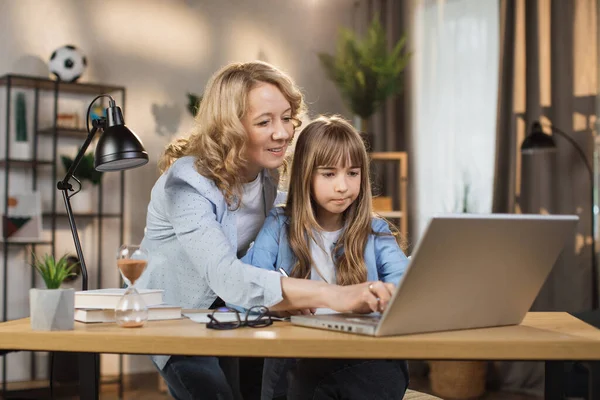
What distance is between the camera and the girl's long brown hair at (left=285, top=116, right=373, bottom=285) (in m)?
2.06

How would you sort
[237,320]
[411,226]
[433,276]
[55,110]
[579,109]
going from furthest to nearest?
[411,226] < [55,110] < [579,109] < [237,320] < [433,276]

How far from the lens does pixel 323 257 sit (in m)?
2.10

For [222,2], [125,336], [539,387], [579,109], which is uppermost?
[222,2]

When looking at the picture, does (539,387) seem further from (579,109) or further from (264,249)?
(264,249)

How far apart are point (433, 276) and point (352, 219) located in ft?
2.45

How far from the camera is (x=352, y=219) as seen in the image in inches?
84.1

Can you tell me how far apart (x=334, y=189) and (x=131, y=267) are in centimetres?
65

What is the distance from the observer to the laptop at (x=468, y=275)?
53.8 inches

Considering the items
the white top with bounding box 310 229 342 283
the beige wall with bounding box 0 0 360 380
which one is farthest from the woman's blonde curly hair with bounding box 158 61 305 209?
the beige wall with bounding box 0 0 360 380

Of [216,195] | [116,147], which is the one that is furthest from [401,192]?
[116,147]

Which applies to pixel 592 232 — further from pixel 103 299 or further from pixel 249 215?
pixel 103 299

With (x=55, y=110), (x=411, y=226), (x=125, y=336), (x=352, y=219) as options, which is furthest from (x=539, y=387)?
(x=125, y=336)

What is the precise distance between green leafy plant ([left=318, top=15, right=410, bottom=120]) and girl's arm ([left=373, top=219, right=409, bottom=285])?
3.27 meters

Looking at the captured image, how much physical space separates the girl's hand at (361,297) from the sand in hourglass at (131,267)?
38 cm
